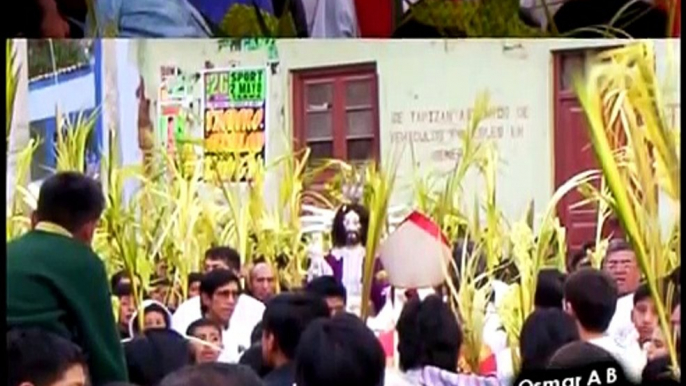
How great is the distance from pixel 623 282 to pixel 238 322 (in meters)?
1.31

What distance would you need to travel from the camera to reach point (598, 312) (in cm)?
495

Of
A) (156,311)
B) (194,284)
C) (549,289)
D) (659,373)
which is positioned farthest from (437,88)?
(659,373)

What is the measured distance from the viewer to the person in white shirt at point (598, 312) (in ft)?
16.2

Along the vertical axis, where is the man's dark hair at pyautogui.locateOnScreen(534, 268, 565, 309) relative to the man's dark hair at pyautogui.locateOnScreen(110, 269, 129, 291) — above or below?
below

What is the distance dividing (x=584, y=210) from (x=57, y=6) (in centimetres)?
181

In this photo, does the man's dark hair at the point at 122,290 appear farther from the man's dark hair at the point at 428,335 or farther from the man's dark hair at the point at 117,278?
the man's dark hair at the point at 428,335

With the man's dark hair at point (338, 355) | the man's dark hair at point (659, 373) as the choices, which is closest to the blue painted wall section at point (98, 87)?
the man's dark hair at point (338, 355)

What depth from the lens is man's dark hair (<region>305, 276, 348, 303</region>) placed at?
4.68 meters

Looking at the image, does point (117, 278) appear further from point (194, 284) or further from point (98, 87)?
point (98, 87)

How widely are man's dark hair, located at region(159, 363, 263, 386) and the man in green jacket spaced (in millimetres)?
Result: 174

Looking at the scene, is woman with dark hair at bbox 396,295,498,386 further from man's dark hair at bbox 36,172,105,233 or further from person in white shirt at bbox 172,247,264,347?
man's dark hair at bbox 36,172,105,233

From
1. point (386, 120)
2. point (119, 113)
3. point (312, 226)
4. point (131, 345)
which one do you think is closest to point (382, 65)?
point (386, 120)

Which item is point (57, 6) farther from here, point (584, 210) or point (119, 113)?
point (584, 210)

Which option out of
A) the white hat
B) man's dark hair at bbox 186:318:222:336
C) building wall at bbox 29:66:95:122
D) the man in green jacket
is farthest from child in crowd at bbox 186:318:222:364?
building wall at bbox 29:66:95:122
